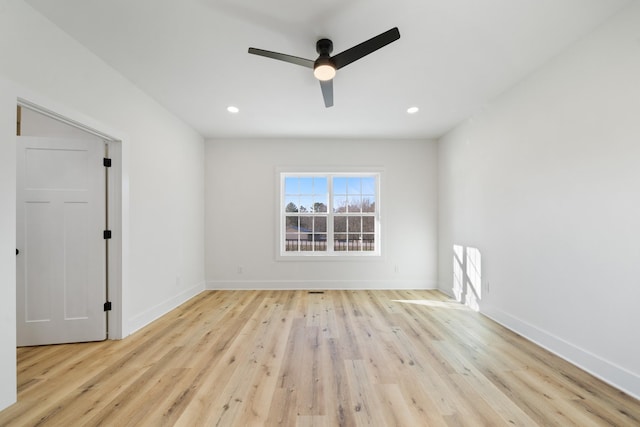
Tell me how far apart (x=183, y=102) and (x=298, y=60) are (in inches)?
75.7

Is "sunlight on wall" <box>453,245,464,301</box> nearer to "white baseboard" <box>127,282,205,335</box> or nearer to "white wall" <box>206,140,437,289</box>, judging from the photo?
"white wall" <box>206,140,437,289</box>

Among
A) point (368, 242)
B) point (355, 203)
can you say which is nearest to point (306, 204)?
point (355, 203)

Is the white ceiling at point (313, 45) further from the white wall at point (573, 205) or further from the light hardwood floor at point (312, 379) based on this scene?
the light hardwood floor at point (312, 379)

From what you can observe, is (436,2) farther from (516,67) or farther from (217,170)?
(217,170)

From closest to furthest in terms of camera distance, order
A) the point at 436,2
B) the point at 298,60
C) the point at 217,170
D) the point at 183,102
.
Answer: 1. the point at 436,2
2. the point at 298,60
3. the point at 183,102
4. the point at 217,170

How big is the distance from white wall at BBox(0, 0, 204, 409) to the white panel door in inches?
9.5

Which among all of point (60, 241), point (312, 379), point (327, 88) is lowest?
point (312, 379)

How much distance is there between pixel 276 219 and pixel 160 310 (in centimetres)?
211

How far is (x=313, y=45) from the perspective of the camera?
2.20 meters

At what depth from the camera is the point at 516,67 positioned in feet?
8.22

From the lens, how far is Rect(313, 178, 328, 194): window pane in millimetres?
4824

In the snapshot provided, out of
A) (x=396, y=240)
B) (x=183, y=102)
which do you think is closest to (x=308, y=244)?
(x=396, y=240)

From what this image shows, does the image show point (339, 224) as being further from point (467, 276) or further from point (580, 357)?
point (580, 357)

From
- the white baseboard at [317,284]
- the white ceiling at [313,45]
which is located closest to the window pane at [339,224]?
the white baseboard at [317,284]
